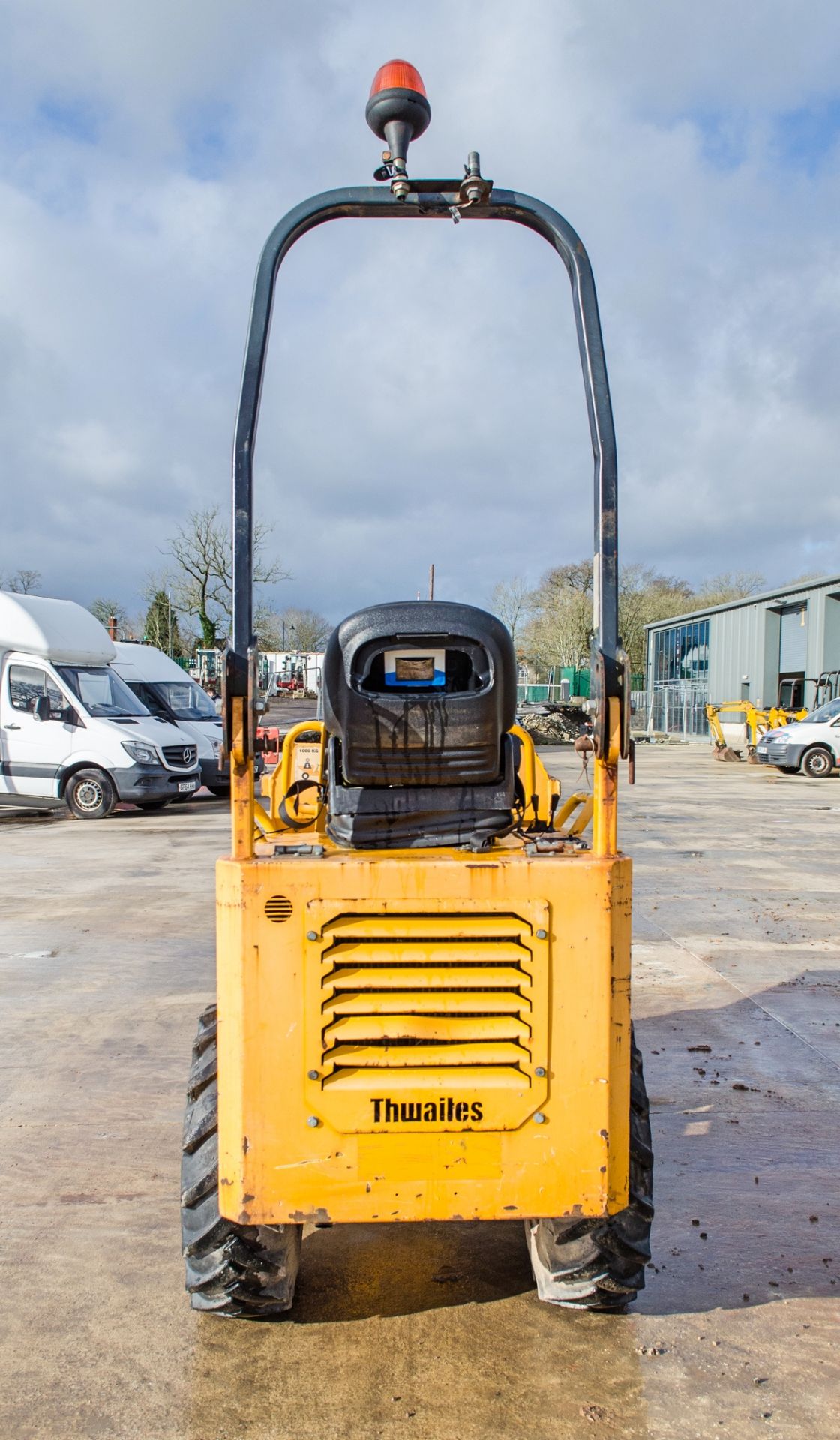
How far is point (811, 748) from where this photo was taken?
2409 centimetres

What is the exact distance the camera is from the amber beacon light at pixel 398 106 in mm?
2684

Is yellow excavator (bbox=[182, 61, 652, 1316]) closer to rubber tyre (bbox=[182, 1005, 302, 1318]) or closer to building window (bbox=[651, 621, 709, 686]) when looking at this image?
rubber tyre (bbox=[182, 1005, 302, 1318])

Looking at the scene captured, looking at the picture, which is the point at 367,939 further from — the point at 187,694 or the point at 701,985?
the point at 187,694

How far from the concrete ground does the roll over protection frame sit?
1669mm

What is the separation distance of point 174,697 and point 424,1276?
1667 centimetres

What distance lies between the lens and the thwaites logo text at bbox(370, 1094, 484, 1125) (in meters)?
2.65

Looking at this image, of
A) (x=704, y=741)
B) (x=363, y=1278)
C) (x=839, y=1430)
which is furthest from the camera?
(x=704, y=741)

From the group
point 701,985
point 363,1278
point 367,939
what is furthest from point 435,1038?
point 701,985

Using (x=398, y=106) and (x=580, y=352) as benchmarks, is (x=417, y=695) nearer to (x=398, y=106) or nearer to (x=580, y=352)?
(x=580, y=352)

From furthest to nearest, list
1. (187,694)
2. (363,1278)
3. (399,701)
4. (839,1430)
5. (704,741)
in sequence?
(704,741), (187,694), (363,1278), (399,701), (839,1430)

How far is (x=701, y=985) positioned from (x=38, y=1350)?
4555 millimetres

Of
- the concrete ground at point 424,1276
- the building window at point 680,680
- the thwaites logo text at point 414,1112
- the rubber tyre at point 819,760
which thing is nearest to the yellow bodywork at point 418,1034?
the thwaites logo text at point 414,1112

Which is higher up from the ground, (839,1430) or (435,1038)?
(435,1038)

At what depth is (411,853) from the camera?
2836mm
